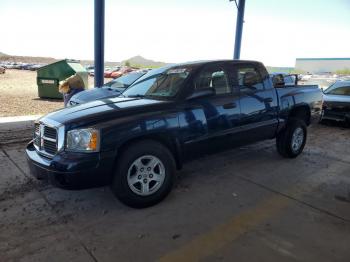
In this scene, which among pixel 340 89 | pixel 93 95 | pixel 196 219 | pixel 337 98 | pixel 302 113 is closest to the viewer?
pixel 196 219

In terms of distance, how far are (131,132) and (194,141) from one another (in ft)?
3.16

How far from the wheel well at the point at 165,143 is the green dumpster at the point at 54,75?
10231 millimetres

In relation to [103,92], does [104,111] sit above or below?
above

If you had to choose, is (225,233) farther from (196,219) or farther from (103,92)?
(103,92)

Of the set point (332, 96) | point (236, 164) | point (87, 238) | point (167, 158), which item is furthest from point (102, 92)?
point (332, 96)

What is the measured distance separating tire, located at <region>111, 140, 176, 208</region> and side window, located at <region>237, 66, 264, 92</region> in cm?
181

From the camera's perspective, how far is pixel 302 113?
607 cm

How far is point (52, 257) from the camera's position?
112 inches

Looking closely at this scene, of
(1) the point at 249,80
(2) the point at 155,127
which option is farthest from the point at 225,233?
(1) the point at 249,80

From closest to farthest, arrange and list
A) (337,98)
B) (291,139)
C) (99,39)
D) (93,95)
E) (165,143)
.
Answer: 1. (165,143)
2. (291,139)
3. (93,95)
4. (99,39)
5. (337,98)

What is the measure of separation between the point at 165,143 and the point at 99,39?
619 cm

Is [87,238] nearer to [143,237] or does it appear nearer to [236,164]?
[143,237]

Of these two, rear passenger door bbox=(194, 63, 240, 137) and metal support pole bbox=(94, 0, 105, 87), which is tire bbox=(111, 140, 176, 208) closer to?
rear passenger door bbox=(194, 63, 240, 137)

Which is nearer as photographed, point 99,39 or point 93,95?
point 93,95
